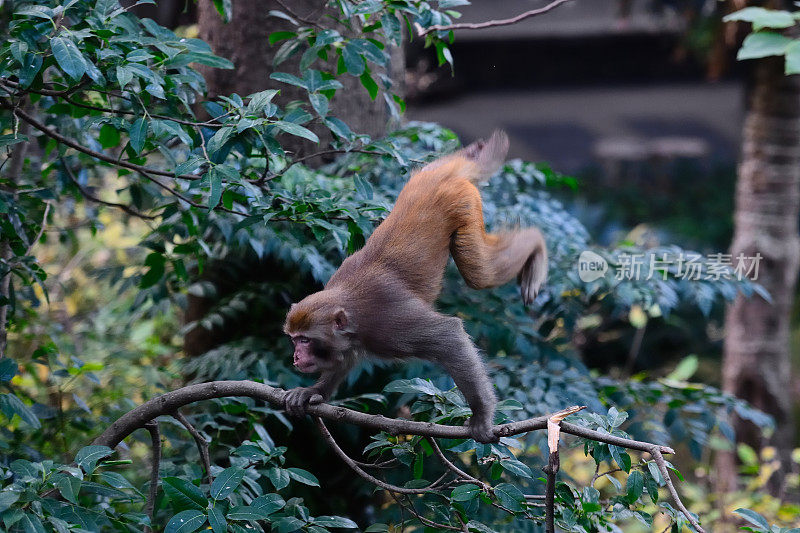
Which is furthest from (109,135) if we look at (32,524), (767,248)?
(767,248)

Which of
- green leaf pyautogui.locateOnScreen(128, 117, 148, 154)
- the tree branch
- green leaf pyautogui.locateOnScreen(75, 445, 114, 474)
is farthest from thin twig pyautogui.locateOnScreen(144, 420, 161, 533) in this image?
green leaf pyautogui.locateOnScreen(128, 117, 148, 154)

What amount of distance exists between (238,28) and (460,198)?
174 cm

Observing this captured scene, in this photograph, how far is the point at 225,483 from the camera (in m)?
2.07

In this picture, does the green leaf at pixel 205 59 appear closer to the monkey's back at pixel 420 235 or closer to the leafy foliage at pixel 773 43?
the monkey's back at pixel 420 235

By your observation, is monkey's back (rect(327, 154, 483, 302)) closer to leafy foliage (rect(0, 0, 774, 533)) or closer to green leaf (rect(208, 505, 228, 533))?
leafy foliage (rect(0, 0, 774, 533))

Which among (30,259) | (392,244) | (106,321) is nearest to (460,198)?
(392,244)

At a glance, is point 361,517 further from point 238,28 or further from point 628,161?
point 628,161

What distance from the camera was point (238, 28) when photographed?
3957mm

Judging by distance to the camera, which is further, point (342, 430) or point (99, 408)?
point (99, 408)

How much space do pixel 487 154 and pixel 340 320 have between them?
110 centimetres

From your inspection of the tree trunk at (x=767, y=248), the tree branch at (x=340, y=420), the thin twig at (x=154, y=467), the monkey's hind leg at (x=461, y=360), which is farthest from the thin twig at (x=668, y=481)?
the tree trunk at (x=767, y=248)

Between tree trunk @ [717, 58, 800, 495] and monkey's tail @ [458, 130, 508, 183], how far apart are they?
279 cm

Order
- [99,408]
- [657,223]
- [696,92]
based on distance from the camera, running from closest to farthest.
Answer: [99,408]
[657,223]
[696,92]

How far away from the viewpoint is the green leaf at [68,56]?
2109 mm
